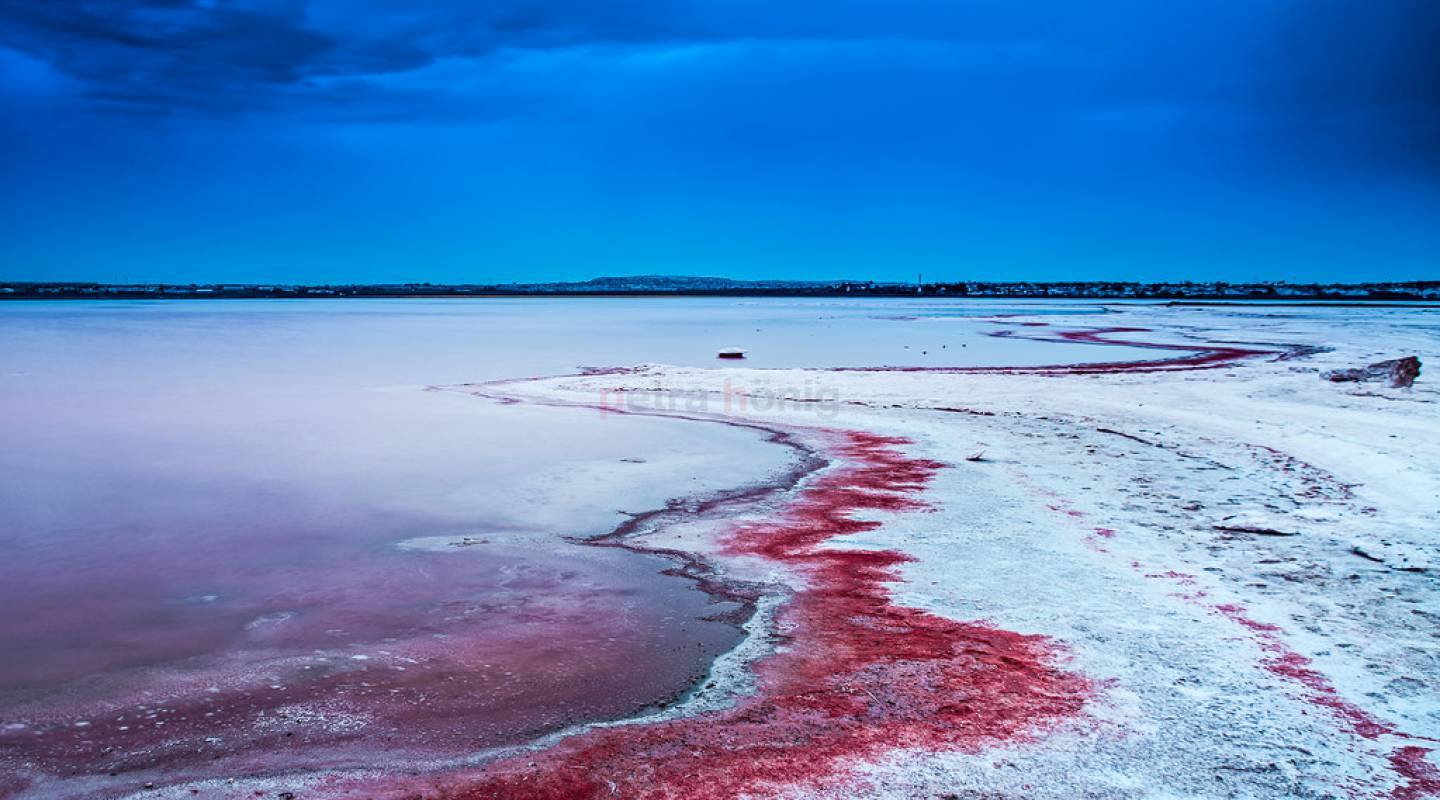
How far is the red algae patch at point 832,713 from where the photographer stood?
3.71 m

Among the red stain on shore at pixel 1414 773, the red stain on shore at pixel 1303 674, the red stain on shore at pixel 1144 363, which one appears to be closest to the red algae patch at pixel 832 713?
the red stain on shore at pixel 1303 674

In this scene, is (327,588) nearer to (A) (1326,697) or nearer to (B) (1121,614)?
(B) (1121,614)

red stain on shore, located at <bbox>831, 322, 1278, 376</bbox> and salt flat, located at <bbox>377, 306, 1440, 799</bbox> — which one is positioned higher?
red stain on shore, located at <bbox>831, 322, 1278, 376</bbox>

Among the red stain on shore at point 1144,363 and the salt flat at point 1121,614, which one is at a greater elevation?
the red stain on shore at point 1144,363

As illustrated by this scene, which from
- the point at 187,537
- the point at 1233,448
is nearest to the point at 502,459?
the point at 187,537

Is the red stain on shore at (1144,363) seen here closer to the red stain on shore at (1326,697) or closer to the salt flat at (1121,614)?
the salt flat at (1121,614)

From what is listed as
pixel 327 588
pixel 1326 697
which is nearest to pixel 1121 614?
pixel 1326 697

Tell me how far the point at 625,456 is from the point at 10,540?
5.53m

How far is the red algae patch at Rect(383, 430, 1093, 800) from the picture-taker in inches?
146

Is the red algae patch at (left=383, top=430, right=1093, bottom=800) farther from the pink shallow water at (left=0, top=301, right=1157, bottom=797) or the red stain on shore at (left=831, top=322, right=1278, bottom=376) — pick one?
the red stain on shore at (left=831, top=322, right=1278, bottom=376)

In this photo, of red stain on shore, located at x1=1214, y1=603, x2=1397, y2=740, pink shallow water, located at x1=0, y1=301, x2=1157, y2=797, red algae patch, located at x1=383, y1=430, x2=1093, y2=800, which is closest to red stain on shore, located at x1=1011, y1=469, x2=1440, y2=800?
red stain on shore, located at x1=1214, y1=603, x2=1397, y2=740

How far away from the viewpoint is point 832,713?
4.25 meters

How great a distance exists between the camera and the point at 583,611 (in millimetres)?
5742

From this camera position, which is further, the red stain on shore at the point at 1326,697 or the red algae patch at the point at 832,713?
the red algae patch at the point at 832,713
